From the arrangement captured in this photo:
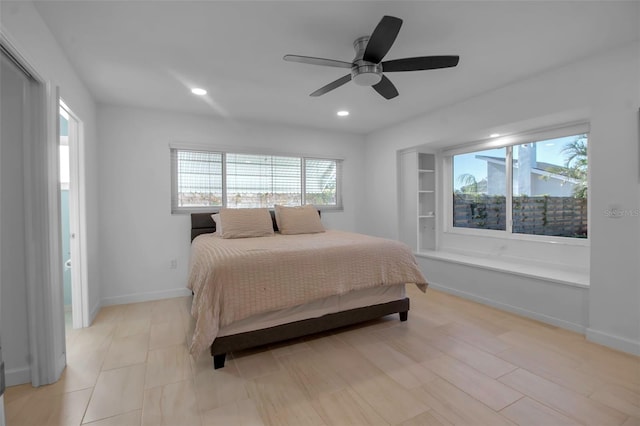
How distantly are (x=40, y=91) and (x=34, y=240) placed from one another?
952 mm

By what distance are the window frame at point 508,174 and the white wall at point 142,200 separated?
10.3 feet

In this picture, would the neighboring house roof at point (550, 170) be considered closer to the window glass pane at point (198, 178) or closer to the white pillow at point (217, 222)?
the white pillow at point (217, 222)

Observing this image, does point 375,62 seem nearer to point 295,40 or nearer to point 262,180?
point 295,40

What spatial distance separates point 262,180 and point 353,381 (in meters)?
3.05

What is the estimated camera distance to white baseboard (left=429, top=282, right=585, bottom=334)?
2.68m

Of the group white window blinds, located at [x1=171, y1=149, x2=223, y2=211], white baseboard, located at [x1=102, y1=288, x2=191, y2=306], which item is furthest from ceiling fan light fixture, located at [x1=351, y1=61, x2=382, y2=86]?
white baseboard, located at [x1=102, y1=288, x2=191, y2=306]

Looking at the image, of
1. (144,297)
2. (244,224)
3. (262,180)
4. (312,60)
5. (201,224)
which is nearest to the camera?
(312,60)

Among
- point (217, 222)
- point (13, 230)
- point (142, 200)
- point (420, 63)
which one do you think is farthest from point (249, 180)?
point (420, 63)

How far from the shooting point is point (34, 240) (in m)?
1.93

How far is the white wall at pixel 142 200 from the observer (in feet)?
11.5

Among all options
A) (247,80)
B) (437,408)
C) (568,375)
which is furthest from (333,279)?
(247,80)

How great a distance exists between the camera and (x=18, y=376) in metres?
1.94

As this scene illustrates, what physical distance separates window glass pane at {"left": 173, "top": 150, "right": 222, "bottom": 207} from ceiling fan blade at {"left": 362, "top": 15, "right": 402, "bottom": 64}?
2695mm

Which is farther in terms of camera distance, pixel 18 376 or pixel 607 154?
pixel 607 154
